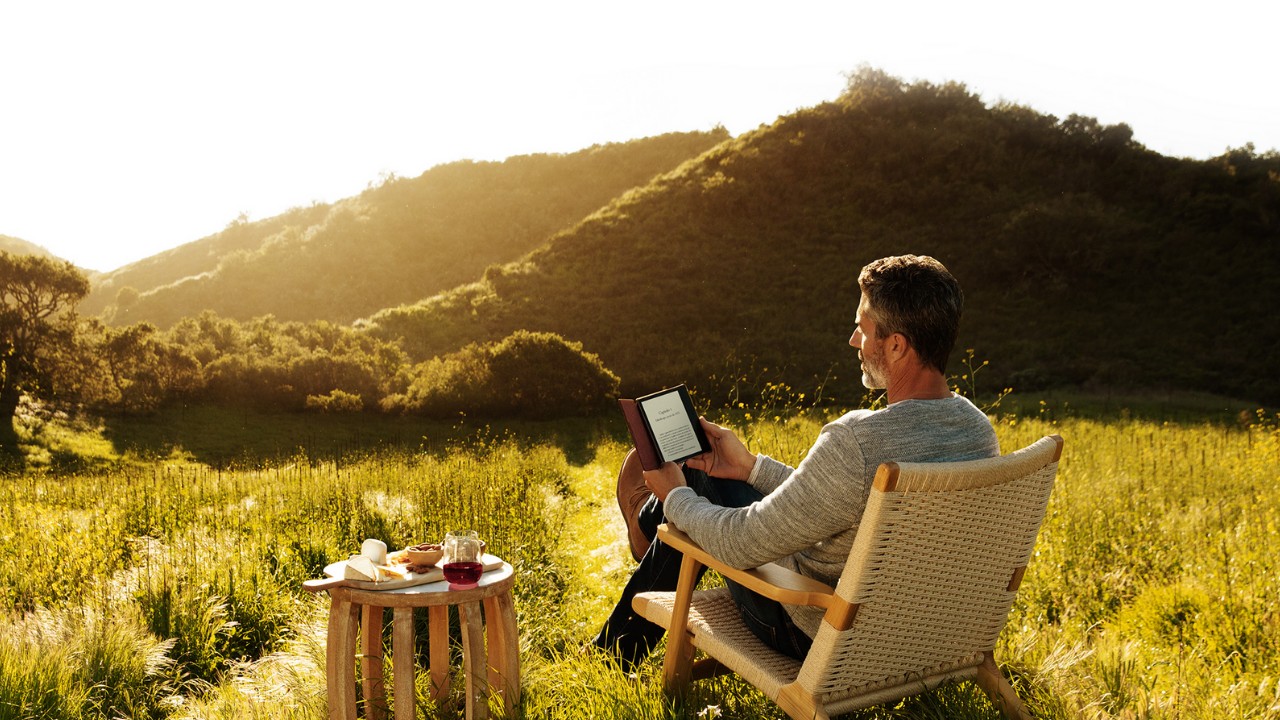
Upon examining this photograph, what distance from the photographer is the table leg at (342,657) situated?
2592 millimetres

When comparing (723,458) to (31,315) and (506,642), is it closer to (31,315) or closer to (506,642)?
(506,642)

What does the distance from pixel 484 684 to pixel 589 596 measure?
1.98 m

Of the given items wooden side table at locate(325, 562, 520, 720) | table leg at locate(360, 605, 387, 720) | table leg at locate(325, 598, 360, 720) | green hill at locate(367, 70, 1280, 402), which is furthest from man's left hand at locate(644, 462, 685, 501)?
green hill at locate(367, 70, 1280, 402)

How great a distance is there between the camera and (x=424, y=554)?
2754mm

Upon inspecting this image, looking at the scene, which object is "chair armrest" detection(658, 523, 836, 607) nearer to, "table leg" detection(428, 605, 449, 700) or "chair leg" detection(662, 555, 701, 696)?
"chair leg" detection(662, 555, 701, 696)

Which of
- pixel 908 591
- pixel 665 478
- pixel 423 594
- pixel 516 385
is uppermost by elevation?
pixel 665 478

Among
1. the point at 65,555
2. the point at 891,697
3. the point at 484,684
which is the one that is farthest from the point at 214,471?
the point at 891,697

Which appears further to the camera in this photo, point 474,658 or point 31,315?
point 31,315

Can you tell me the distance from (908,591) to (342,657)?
173cm

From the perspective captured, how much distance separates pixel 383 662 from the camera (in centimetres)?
313

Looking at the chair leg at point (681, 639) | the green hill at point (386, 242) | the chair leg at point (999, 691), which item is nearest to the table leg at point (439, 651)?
the chair leg at point (681, 639)

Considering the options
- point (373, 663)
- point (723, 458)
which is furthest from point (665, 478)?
point (373, 663)

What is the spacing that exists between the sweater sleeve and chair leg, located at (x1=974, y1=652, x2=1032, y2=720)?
78cm

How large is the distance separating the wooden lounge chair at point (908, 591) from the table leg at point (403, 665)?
2.66ft
